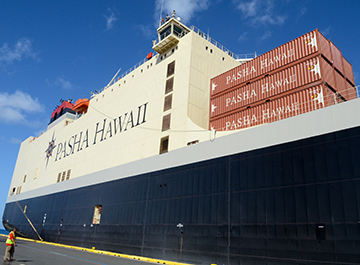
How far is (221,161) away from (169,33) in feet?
49.1

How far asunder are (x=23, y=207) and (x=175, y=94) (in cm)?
3420

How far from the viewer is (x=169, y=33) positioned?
1023 inches

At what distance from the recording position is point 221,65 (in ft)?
84.8

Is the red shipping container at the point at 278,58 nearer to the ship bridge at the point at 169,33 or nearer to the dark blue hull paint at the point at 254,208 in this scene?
the dark blue hull paint at the point at 254,208

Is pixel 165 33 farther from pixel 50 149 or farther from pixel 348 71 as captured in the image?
pixel 50 149

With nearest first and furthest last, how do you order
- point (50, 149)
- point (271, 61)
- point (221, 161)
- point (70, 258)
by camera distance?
point (70, 258), point (221, 161), point (271, 61), point (50, 149)

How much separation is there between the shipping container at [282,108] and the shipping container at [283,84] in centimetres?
39

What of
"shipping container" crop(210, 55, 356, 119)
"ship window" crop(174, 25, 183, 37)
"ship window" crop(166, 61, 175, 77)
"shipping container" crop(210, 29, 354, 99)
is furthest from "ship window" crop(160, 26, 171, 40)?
"shipping container" crop(210, 55, 356, 119)

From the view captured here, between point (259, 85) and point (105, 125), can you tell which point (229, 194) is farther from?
point (105, 125)

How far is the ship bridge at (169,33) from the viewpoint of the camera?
25.3 metres

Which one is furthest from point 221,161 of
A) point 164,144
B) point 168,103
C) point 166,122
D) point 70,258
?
point 70,258

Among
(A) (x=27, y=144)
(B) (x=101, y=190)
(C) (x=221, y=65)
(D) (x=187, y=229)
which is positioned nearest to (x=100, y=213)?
(B) (x=101, y=190)

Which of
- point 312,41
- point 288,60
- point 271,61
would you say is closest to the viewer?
point 312,41

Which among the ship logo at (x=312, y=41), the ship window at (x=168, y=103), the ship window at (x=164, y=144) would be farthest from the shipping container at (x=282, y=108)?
the ship window at (x=168, y=103)
